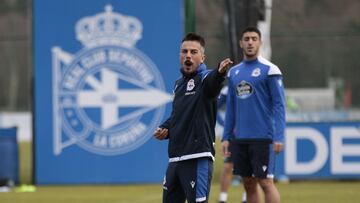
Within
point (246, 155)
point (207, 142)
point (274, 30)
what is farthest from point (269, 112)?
point (274, 30)

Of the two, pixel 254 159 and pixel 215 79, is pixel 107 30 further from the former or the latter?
pixel 215 79

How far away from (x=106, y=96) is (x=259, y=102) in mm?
7035

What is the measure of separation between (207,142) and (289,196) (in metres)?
6.07

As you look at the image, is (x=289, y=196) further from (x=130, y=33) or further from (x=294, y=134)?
(x=130, y=33)

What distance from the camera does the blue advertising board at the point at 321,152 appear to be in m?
18.0

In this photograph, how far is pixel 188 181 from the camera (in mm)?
9594

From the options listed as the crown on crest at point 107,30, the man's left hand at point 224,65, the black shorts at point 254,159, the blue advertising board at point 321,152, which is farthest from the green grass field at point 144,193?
the man's left hand at point 224,65

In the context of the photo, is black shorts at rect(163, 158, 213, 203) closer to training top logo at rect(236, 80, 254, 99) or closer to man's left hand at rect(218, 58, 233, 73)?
man's left hand at rect(218, 58, 233, 73)

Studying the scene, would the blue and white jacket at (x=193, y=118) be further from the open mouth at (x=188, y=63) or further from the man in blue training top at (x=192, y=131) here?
the open mouth at (x=188, y=63)

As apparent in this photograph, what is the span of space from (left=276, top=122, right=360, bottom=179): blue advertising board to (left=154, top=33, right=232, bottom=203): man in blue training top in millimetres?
8441

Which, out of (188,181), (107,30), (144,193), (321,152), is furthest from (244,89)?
(107,30)

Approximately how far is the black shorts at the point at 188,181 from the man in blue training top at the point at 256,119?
1.83 m

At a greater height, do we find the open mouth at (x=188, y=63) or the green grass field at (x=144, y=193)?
the open mouth at (x=188, y=63)

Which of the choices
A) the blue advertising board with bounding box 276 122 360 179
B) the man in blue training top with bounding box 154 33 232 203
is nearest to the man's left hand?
the man in blue training top with bounding box 154 33 232 203
